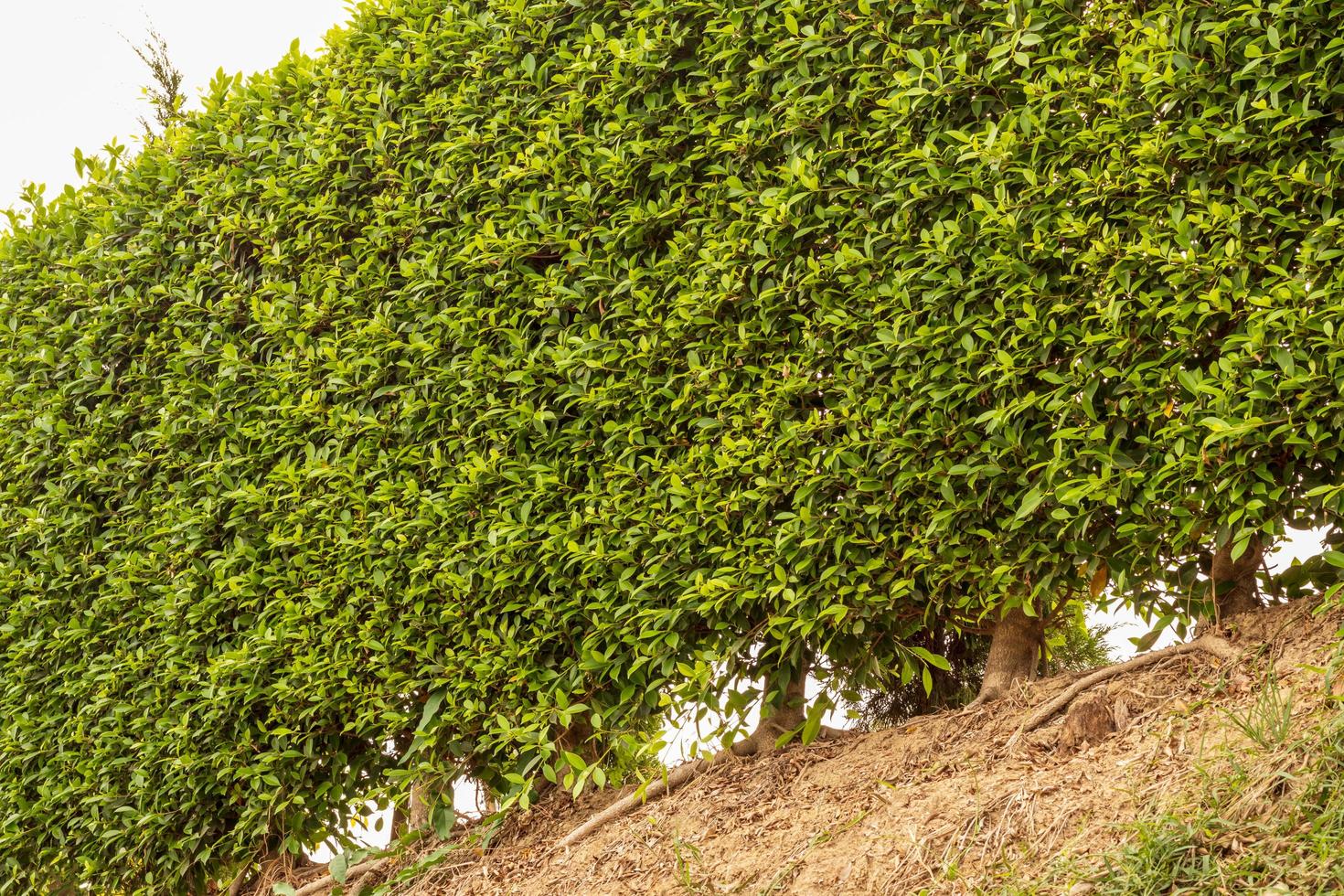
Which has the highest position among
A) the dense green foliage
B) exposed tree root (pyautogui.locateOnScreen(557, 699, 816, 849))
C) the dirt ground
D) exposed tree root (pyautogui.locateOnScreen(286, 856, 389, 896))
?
the dense green foliage

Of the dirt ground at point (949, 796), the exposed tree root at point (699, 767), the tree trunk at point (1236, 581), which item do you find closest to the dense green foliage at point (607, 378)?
the tree trunk at point (1236, 581)

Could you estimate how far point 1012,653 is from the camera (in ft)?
14.1

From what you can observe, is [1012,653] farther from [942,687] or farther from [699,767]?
[699,767]

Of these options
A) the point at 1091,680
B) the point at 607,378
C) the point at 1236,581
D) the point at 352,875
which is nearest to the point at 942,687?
the point at 1091,680

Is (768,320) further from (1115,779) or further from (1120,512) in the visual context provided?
(1115,779)

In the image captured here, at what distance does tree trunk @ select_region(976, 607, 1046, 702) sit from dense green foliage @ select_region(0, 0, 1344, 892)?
16 cm

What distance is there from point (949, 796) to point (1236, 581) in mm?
1253

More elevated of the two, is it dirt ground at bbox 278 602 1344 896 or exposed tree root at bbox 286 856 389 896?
exposed tree root at bbox 286 856 389 896

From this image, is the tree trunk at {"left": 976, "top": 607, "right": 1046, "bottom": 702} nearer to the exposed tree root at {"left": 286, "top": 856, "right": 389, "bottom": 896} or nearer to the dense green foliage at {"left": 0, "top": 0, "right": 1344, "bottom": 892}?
the dense green foliage at {"left": 0, "top": 0, "right": 1344, "bottom": 892}

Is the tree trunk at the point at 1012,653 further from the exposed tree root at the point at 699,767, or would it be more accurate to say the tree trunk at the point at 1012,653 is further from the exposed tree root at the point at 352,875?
the exposed tree root at the point at 352,875

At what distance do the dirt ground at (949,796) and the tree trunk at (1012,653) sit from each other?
0.10 m

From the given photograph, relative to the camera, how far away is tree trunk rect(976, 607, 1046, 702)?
4289 millimetres

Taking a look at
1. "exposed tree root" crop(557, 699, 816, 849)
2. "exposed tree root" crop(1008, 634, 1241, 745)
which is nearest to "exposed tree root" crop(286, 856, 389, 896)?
"exposed tree root" crop(557, 699, 816, 849)

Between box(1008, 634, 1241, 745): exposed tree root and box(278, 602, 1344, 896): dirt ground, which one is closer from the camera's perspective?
box(278, 602, 1344, 896): dirt ground
